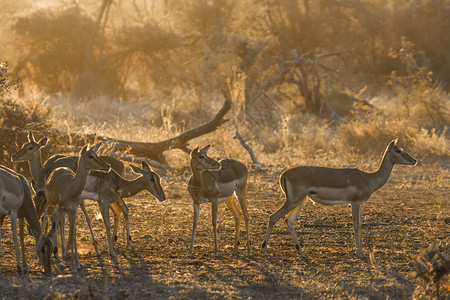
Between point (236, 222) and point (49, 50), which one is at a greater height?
point (49, 50)

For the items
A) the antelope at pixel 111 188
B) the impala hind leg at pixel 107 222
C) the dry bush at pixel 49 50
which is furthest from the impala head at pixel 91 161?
the dry bush at pixel 49 50

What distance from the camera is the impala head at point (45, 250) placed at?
6.85 metres

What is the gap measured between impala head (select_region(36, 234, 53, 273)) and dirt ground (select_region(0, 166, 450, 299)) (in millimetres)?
118

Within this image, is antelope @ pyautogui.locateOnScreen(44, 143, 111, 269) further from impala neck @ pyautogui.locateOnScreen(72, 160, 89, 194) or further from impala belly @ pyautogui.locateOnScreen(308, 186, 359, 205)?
impala belly @ pyautogui.locateOnScreen(308, 186, 359, 205)

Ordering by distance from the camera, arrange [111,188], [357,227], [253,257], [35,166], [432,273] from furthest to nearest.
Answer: [35,166]
[111,188]
[357,227]
[253,257]
[432,273]

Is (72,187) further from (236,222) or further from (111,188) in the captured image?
(236,222)

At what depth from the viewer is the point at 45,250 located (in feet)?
22.5

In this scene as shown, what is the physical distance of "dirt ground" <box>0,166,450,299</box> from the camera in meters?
6.30

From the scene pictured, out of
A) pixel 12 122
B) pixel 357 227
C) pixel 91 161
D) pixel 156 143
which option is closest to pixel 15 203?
pixel 91 161

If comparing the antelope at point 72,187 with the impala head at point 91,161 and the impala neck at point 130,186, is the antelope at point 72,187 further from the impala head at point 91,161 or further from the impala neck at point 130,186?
the impala neck at point 130,186

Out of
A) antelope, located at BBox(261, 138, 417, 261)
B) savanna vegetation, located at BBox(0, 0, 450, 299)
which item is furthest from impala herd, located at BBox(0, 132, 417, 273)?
savanna vegetation, located at BBox(0, 0, 450, 299)

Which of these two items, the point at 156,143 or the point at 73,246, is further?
the point at 156,143

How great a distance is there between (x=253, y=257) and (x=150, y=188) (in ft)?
5.43

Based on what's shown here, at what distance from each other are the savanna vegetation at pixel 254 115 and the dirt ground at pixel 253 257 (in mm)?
31
